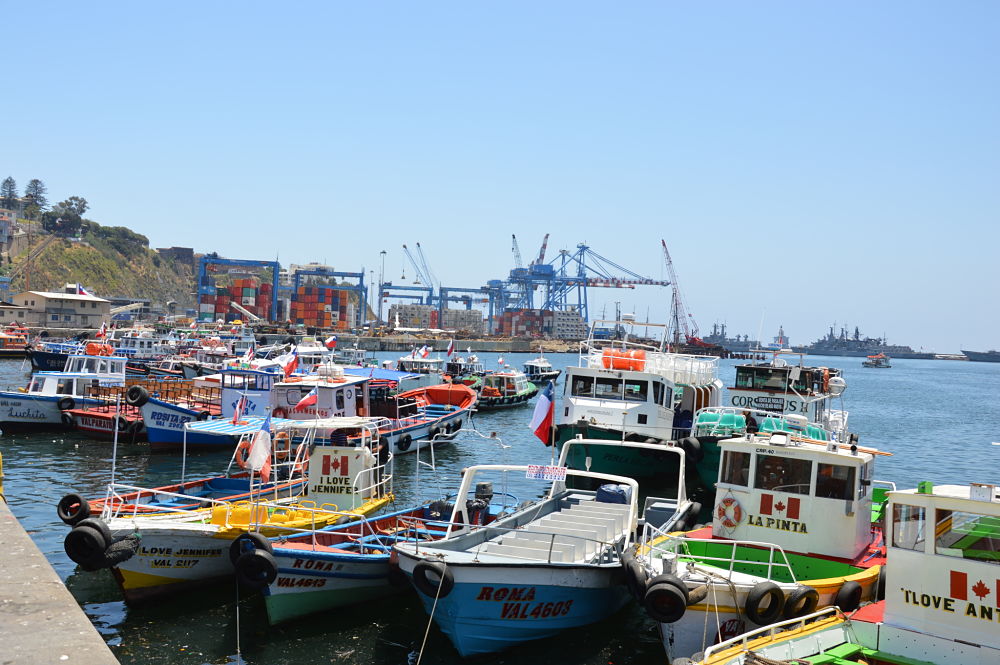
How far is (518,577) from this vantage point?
40.6 feet

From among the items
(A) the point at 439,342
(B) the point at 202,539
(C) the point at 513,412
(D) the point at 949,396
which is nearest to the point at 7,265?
(A) the point at 439,342

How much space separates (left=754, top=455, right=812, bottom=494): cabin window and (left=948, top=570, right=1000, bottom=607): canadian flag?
4.72m

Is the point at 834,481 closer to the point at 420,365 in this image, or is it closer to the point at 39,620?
the point at 39,620

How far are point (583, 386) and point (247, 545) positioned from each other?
16.4 metres

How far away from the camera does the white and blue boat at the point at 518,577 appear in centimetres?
1222

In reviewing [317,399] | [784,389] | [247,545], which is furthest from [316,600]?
[784,389]

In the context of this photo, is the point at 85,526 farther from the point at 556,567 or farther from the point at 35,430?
the point at 35,430

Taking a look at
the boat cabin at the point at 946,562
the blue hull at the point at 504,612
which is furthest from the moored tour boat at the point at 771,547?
the boat cabin at the point at 946,562

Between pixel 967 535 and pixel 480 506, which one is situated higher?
pixel 967 535

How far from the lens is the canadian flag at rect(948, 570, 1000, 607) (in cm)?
909

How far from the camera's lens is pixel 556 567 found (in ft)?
41.5

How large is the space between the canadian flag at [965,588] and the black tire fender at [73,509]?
13.8 metres

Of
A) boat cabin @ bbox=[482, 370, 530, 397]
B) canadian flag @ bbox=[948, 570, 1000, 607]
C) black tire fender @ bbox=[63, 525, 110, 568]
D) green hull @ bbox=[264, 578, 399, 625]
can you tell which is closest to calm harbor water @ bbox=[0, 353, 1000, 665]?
green hull @ bbox=[264, 578, 399, 625]

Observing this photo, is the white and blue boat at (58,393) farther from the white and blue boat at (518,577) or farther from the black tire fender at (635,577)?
the black tire fender at (635,577)
